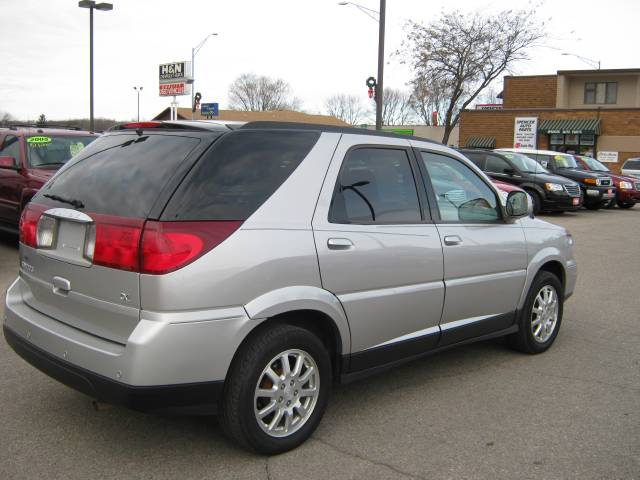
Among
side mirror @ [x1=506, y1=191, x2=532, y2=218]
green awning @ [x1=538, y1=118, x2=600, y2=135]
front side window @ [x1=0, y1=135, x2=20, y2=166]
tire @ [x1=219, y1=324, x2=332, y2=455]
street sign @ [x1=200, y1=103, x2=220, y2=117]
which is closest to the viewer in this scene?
tire @ [x1=219, y1=324, x2=332, y2=455]

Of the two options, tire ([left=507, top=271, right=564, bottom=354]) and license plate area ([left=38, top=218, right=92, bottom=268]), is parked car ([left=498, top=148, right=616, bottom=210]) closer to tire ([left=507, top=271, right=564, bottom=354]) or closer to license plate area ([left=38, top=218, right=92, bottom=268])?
tire ([left=507, top=271, right=564, bottom=354])

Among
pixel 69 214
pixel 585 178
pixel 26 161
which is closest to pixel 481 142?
pixel 585 178

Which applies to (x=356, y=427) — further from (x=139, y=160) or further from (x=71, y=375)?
(x=139, y=160)

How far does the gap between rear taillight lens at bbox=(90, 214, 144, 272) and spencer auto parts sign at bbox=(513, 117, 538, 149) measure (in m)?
38.4

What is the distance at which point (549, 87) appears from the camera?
45.6 meters

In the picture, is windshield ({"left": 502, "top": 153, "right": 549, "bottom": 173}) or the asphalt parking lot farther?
windshield ({"left": 502, "top": 153, "right": 549, "bottom": 173})

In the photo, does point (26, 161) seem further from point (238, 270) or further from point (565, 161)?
point (565, 161)

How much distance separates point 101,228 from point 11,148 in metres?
7.81

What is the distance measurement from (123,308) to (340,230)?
1250 millimetres

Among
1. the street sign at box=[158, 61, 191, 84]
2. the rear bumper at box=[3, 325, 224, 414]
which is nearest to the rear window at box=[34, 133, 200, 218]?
the rear bumper at box=[3, 325, 224, 414]

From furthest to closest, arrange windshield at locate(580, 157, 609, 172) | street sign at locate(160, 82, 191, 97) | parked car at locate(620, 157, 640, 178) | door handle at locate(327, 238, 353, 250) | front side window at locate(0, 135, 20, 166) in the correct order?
parked car at locate(620, 157, 640, 178) < street sign at locate(160, 82, 191, 97) < windshield at locate(580, 157, 609, 172) < front side window at locate(0, 135, 20, 166) < door handle at locate(327, 238, 353, 250)

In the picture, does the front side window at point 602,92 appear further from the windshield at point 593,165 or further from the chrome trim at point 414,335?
the chrome trim at point 414,335

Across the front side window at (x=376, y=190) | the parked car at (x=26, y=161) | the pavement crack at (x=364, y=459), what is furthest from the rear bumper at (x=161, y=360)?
the parked car at (x=26, y=161)

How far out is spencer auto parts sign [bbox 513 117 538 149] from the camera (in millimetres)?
38938
